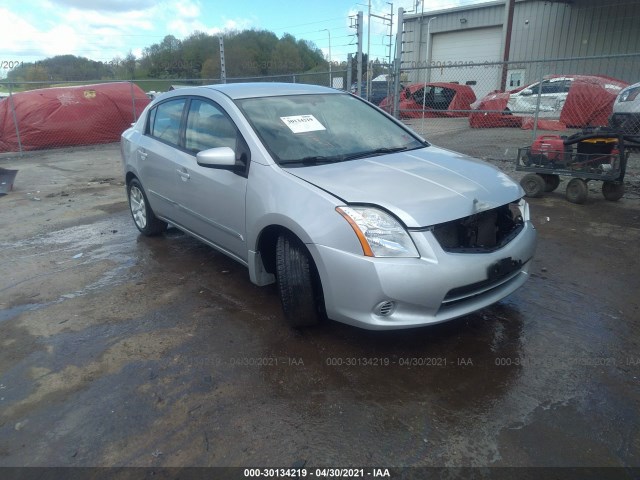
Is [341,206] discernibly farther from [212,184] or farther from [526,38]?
[526,38]

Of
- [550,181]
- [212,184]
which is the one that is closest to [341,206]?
[212,184]

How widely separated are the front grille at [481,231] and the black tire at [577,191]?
12.9ft

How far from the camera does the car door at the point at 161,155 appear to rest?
460 centimetres

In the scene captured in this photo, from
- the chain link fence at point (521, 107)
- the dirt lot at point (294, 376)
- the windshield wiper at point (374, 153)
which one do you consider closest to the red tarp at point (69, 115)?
the chain link fence at point (521, 107)

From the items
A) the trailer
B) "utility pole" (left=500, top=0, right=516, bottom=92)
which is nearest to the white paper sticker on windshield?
the trailer

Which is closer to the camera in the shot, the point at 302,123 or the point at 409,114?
the point at 302,123

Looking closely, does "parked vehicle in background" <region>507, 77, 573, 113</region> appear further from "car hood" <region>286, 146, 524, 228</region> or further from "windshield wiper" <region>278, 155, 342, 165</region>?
"windshield wiper" <region>278, 155, 342, 165</region>

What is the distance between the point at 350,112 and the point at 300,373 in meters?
2.40

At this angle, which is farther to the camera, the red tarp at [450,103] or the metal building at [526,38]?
the metal building at [526,38]

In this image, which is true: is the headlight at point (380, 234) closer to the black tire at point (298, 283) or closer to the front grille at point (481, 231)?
the front grille at point (481, 231)

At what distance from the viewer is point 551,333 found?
11.2 feet

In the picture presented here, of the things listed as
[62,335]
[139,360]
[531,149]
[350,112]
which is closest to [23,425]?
[139,360]

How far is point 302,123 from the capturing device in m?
3.88

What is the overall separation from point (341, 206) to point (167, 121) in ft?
8.94
